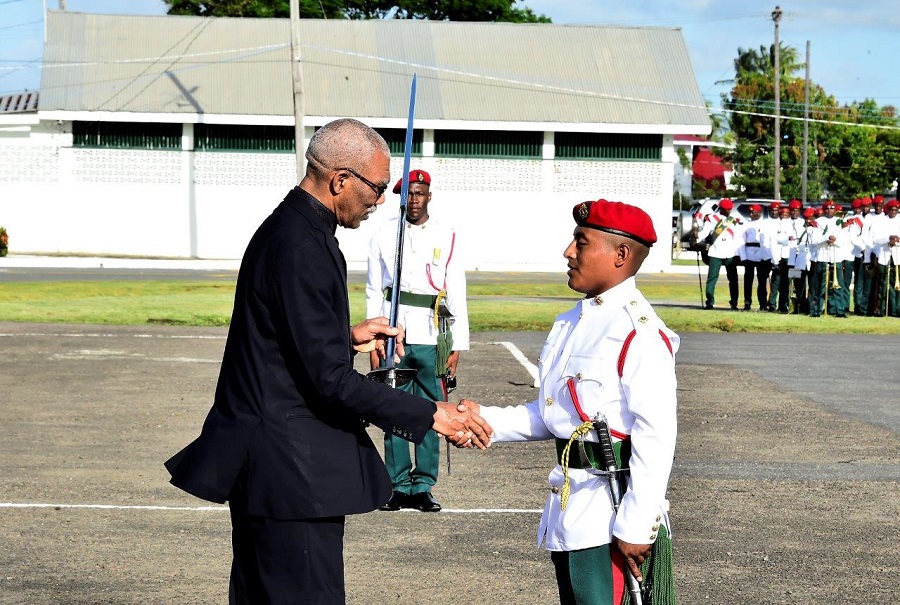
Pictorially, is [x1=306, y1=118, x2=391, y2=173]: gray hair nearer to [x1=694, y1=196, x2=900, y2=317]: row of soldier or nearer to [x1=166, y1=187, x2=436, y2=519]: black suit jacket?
[x1=166, y1=187, x2=436, y2=519]: black suit jacket

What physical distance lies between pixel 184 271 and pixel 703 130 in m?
16.4

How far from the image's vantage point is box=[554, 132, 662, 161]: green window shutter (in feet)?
142

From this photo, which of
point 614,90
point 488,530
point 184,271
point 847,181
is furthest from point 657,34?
point 488,530

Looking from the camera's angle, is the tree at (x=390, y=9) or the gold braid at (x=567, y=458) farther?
the tree at (x=390, y=9)

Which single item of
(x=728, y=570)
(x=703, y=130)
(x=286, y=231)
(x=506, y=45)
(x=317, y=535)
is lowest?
(x=728, y=570)

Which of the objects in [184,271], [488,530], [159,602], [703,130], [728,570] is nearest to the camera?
[159,602]

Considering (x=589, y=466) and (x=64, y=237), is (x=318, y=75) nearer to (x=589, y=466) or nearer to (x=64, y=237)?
(x=64, y=237)

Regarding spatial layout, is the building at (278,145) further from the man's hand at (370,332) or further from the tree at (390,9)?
the man's hand at (370,332)

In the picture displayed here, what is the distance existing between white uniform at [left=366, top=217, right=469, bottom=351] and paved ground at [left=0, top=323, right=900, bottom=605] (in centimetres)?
113

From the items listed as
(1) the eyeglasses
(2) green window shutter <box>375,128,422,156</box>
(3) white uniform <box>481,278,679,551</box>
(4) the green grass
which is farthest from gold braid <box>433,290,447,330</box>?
(2) green window shutter <box>375,128,422,156</box>

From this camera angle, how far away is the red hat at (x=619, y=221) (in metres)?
4.53

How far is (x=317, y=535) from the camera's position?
4.40 m

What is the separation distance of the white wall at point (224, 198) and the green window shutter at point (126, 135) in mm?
260

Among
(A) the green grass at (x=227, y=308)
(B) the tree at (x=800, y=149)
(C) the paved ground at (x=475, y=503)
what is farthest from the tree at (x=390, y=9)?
(C) the paved ground at (x=475, y=503)
